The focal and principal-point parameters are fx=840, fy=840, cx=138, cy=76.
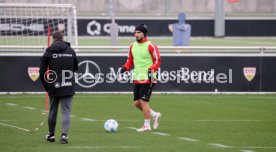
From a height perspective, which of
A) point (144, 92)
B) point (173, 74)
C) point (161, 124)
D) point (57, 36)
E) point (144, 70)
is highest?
point (57, 36)

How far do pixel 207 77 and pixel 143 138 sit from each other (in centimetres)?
993

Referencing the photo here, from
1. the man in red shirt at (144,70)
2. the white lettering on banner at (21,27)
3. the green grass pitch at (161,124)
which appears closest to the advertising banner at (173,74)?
the green grass pitch at (161,124)

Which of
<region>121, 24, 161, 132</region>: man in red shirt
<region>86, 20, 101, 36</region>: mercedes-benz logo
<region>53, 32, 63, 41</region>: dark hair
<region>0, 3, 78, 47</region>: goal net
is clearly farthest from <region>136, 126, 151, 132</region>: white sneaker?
<region>86, 20, 101, 36</region>: mercedes-benz logo

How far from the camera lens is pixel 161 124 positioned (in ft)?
56.6

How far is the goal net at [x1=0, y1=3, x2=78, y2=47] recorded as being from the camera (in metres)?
27.5

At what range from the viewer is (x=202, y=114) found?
1938cm

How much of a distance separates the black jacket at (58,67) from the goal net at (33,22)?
13124 mm

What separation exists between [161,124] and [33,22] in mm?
12292

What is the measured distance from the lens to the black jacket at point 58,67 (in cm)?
1391

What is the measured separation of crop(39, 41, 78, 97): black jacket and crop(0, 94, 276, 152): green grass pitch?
0.90 m

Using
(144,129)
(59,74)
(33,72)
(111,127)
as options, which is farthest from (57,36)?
(33,72)

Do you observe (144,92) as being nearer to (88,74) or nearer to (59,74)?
(59,74)

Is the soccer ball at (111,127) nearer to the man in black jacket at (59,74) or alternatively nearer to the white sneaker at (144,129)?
the white sneaker at (144,129)

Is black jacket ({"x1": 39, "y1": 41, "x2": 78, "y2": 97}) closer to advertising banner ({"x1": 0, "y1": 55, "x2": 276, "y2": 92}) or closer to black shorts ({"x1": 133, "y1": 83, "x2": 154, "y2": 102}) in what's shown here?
black shorts ({"x1": 133, "y1": 83, "x2": 154, "y2": 102})
